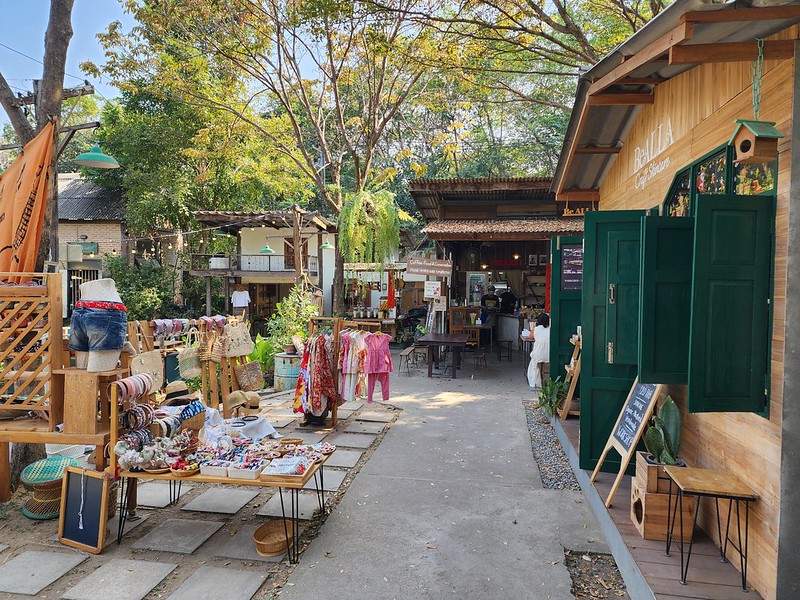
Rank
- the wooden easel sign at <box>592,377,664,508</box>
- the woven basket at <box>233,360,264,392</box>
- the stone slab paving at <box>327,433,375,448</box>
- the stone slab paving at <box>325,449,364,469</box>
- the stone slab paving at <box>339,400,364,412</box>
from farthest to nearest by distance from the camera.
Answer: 1. the stone slab paving at <box>339,400,364,412</box>
2. the woven basket at <box>233,360,264,392</box>
3. the stone slab paving at <box>327,433,375,448</box>
4. the stone slab paving at <box>325,449,364,469</box>
5. the wooden easel sign at <box>592,377,664,508</box>

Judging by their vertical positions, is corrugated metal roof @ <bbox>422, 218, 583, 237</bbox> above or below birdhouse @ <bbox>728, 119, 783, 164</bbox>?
above

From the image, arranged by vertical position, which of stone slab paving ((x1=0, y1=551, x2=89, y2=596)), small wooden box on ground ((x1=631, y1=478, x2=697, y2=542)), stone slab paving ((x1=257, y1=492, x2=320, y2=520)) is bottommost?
stone slab paving ((x1=257, y1=492, x2=320, y2=520))

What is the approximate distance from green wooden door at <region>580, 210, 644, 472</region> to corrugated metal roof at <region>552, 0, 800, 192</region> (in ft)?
3.75

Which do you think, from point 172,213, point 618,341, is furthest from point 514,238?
point 172,213

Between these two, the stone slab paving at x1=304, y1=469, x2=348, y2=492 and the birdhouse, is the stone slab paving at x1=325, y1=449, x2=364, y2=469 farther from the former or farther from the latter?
the birdhouse

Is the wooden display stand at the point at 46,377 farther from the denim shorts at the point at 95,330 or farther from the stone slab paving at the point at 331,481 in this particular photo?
the stone slab paving at the point at 331,481

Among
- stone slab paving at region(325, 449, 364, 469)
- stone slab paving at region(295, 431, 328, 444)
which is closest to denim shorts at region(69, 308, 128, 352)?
stone slab paving at region(325, 449, 364, 469)

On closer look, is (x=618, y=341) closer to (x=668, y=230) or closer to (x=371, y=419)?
(x=668, y=230)

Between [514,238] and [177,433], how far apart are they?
30.8 ft

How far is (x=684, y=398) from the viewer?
4254 mm

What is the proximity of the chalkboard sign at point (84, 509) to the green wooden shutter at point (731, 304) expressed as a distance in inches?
166

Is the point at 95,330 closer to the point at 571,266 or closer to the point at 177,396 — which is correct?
the point at 177,396

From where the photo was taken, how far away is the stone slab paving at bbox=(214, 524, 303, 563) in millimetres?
3750

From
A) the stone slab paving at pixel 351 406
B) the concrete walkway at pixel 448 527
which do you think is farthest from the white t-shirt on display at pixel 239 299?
the concrete walkway at pixel 448 527
